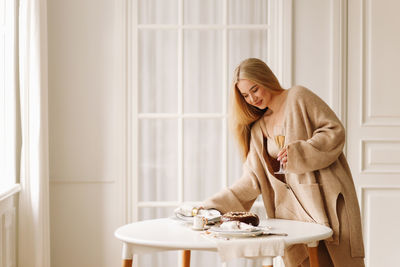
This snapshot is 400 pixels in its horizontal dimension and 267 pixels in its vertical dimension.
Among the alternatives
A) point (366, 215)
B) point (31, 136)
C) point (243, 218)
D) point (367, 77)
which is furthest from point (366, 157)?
point (31, 136)

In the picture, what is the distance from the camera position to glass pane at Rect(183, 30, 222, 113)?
3896 mm

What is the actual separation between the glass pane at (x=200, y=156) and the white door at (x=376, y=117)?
0.90m

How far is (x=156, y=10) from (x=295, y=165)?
5.94 feet

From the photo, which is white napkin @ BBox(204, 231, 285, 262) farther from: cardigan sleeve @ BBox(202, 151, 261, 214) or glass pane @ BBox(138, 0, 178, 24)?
glass pane @ BBox(138, 0, 178, 24)

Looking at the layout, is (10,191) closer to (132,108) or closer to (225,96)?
(132,108)

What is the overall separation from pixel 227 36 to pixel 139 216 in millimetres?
1340

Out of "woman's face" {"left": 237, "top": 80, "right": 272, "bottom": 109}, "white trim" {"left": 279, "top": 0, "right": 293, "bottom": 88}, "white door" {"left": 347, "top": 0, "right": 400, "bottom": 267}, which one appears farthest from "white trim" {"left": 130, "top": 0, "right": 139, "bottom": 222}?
"white door" {"left": 347, "top": 0, "right": 400, "bottom": 267}

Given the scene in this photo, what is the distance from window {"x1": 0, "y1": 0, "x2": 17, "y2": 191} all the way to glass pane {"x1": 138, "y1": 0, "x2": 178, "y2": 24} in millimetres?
903

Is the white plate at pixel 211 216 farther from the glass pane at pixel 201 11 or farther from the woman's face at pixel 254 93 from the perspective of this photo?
the glass pane at pixel 201 11

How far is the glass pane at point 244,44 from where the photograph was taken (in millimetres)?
3902

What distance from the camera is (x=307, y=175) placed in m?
2.60

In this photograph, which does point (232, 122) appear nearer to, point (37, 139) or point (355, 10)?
point (37, 139)

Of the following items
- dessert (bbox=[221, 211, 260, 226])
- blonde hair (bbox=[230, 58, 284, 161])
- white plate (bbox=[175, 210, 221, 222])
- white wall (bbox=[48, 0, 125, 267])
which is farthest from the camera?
white wall (bbox=[48, 0, 125, 267])

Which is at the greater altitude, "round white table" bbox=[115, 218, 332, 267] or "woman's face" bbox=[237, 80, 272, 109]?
"woman's face" bbox=[237, 80, 272, 109]
